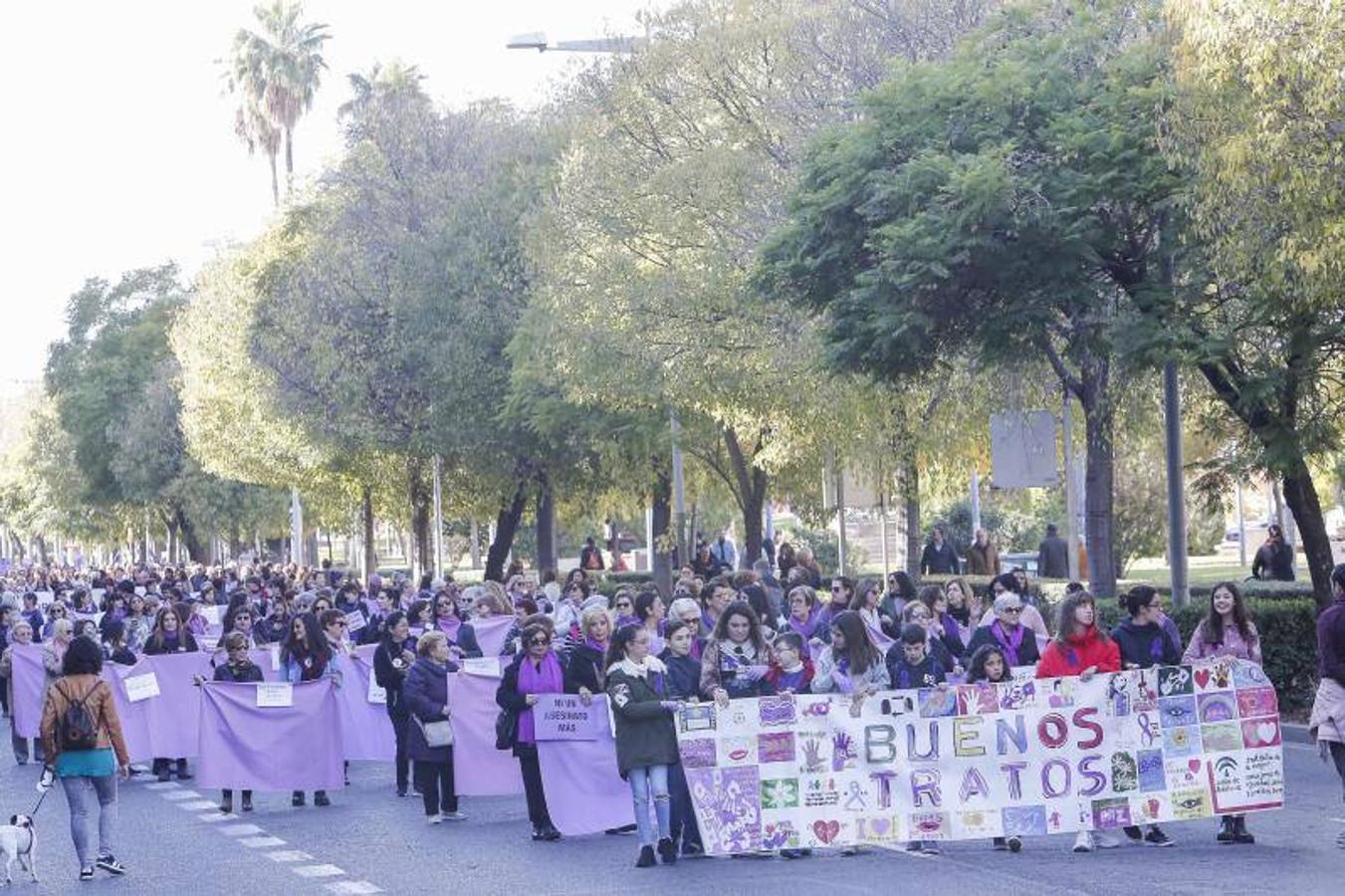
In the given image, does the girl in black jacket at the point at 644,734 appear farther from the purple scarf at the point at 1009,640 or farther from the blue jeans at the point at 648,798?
the purple scarf at the point at 1009,640

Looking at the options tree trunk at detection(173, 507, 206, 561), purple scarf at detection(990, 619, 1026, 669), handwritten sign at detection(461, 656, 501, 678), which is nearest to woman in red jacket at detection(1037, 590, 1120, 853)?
purple scarf at detection(990, 619, 1026, 669)

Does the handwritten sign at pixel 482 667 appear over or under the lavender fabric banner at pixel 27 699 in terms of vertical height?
over

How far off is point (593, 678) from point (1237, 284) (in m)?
8.83

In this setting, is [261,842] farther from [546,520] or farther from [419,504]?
[419,504]

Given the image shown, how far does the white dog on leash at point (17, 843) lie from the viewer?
13367 millimetres

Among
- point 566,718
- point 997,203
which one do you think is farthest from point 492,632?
point 566,718

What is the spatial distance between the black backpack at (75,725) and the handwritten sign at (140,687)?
731 centimetres

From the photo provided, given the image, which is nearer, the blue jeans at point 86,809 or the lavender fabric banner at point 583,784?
the blue jeans at point 86,809

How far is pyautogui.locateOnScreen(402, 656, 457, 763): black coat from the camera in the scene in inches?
631

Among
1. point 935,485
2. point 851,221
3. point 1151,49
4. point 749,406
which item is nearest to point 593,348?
point 749,406

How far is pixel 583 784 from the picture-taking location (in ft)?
49.2

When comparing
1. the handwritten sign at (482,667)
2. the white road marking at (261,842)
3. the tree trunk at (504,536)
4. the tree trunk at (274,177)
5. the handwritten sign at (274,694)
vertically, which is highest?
the tree trunk at (274,177)

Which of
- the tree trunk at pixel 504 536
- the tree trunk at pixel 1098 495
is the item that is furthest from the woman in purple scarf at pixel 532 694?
the tree trunk at pixel 504 536

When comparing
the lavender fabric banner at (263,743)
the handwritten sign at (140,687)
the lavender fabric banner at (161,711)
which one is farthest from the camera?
the lavender fabric banner at (161,711)
